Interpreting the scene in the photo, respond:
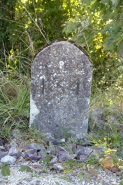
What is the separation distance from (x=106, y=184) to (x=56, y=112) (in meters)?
1.08

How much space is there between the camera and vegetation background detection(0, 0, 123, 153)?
305cm

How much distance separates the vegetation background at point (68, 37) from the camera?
3048 millimetres

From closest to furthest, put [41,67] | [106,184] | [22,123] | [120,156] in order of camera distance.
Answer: [106,184], [120,156], [41,67], [22,123]

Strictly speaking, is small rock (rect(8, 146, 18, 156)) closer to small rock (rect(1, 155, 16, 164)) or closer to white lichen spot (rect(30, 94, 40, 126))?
small rock (rect(1, 155, 16, 164))

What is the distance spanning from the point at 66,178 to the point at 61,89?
105cm

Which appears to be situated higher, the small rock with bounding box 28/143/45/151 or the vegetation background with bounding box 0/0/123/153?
the vegetation background with bounding box 0/0/123/153

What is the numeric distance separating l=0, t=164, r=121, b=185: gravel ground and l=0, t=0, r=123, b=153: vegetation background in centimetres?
52

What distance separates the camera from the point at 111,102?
11.0ft

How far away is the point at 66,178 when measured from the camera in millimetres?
1993

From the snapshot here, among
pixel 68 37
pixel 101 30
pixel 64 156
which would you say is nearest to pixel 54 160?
pixel 64 156

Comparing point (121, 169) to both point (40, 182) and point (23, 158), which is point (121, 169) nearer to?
point (40, 182)

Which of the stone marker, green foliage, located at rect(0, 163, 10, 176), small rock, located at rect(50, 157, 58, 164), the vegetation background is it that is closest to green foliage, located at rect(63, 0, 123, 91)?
the vegetation background

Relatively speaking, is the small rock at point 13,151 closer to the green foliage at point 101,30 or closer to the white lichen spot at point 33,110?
the white lichen spot at point 33,110

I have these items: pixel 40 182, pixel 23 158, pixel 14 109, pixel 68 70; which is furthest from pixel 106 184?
pixel 14 109
